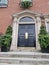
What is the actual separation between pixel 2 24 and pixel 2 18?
485mm

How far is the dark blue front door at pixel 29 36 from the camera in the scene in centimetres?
1037

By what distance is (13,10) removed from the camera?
11148mm

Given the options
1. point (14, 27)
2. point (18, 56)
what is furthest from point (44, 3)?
point (18, 56)

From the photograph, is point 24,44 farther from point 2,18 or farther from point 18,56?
point 18,56

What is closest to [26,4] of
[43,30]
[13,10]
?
[13,10]

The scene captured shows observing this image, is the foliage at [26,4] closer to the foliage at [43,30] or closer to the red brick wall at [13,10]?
the red brick wall at [13,10]

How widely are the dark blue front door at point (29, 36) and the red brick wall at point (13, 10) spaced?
113 centimetres

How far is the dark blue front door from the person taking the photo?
1037cm

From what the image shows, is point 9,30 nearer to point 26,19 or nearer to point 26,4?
point 26,19

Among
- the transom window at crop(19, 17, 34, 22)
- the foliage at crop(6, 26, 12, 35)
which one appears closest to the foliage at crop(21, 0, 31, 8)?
the transom window at crop(19, 17, 34, 22)

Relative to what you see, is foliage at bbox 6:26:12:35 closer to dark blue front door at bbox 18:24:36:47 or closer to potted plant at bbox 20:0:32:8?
dark blue front door at bbox 18:24:36:47

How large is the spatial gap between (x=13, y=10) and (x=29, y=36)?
239 cm

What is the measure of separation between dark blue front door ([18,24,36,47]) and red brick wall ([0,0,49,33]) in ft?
3.71

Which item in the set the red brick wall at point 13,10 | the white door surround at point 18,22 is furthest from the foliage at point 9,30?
the red brick wall at point 13,10
